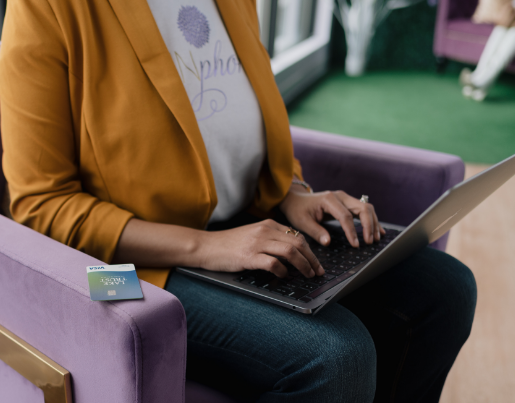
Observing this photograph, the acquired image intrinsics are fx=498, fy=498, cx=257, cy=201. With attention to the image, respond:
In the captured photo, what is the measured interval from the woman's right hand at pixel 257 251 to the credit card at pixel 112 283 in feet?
0.57

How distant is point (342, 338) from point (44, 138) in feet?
1.71

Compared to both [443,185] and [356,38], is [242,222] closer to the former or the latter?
[443,185]

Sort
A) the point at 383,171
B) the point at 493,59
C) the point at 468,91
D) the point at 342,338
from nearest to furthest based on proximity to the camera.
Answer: the point at 342,338
the point at 383,171
the point at 493,59
the point at 468,91

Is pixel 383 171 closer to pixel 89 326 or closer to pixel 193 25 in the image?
pixel 193 25

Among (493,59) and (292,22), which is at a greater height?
(292,22)

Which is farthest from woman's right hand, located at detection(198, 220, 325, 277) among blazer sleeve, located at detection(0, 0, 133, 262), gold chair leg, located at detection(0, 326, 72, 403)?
gold chair leg, located at detection(0, 326, 72, 403)

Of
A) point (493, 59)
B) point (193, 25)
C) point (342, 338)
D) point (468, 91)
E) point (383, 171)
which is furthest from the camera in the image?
point (468, 91)

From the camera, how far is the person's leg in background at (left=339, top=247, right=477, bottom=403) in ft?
2.72

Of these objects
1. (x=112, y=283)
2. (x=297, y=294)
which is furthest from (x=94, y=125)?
(x=297, y=294)

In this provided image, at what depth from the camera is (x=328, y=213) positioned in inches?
38.6

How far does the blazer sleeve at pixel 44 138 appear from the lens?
72 centimetres

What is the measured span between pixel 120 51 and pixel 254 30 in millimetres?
395

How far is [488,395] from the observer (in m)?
1.29

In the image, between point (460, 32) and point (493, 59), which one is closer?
point (493, 59)
